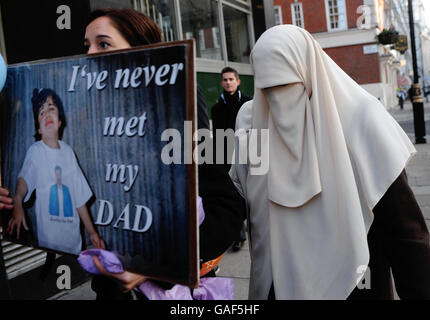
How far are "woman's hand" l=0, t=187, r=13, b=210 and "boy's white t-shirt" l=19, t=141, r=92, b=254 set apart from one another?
12 cm

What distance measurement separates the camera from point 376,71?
27.9 meters

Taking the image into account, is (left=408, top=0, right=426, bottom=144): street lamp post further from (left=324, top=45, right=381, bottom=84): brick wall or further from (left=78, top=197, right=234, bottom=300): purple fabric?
(left=324, top=45, right=381, bottom=84): brick wall

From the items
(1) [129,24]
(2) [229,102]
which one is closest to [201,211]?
(1) [129,24]

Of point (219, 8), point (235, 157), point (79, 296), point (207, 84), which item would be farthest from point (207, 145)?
point (219, 8)

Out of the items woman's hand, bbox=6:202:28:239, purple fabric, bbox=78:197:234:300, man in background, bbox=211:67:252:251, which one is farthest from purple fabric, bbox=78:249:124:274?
man in background, bbox=211:67:252:251

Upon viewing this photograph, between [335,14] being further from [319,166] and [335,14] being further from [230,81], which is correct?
[319,166]

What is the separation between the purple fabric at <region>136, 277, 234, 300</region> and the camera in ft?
4.71

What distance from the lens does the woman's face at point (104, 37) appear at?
5.01 ft

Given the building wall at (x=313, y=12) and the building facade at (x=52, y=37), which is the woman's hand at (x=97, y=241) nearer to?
the building facade at (x=52, y=37)

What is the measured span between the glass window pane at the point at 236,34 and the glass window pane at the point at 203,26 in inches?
17.6

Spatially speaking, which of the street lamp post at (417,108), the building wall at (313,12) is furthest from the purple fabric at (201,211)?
the building wall at (313,12)

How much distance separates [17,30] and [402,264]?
4018 millimetres

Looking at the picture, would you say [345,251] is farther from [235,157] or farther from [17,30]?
[17,30]

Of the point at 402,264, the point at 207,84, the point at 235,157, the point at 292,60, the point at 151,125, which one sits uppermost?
the point at 207,84
